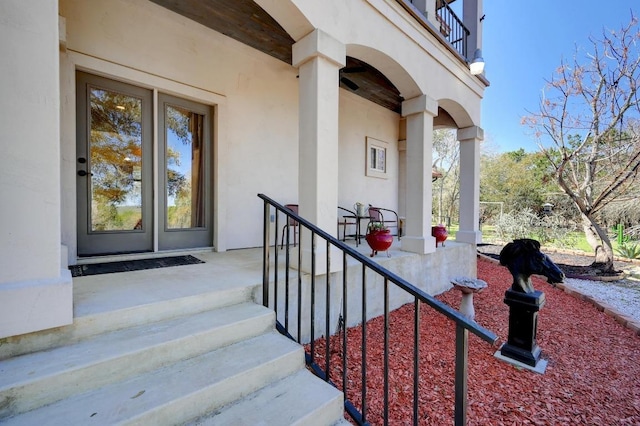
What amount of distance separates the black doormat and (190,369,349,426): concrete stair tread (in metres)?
1.73

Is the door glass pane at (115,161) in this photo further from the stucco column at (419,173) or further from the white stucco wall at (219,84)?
the stucco column at (419,173)

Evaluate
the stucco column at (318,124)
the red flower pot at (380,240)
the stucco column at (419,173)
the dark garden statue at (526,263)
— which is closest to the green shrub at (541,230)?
the stucco column at (419,173)

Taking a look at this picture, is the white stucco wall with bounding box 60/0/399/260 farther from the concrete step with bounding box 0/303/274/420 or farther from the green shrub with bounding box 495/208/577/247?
the green shrub with bounding box 495/208/577/247

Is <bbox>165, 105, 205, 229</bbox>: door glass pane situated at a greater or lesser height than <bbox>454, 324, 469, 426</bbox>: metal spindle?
greater

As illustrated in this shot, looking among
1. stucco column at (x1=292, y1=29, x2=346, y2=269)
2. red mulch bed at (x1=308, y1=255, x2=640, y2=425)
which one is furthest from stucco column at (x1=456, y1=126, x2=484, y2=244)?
stucco column at (x1=292, y1=29, x2=346, y2=269)

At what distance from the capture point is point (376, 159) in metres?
6.26

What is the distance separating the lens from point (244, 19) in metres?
3.38

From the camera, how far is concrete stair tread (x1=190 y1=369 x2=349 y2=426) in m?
A: 1.36

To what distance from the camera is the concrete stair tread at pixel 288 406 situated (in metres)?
1.36

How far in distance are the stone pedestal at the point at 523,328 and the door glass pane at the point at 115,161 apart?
399 cm

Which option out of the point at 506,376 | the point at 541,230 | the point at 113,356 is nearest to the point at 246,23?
the point at 113,356

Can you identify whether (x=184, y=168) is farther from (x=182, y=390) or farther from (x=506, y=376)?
(x=506, y=376)

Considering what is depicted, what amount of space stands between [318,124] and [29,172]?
6.14 feet

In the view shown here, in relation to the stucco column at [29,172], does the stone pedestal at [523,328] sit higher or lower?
lower
